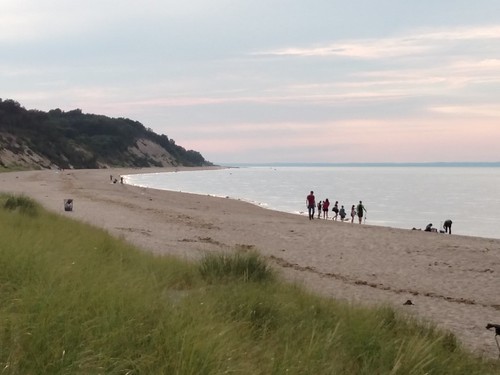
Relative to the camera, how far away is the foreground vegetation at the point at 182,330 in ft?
11.4

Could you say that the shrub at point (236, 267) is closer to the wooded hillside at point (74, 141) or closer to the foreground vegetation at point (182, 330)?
the foreground vegetation at point (182, 330)

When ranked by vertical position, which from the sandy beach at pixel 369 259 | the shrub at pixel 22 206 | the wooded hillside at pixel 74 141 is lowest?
the sandy beach at pixel 369 259

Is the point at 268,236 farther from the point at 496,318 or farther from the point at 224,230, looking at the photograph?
the point at 496,318

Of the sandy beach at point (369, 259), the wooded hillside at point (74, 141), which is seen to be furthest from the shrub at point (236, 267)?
the wooded hillside at point (74, 141)

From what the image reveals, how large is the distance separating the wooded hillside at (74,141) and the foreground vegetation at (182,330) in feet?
248

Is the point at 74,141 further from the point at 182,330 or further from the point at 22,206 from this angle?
the point at 182,330

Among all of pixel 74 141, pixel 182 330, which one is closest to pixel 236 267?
pixel 182 330

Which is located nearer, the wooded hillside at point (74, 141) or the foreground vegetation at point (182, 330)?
the foreground vegetation at point (182, 330)

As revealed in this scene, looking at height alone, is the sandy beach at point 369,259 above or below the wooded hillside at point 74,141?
below

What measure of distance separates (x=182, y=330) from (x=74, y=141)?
128019 mm

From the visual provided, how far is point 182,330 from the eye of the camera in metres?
3.85

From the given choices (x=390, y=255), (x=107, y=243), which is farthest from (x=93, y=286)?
(x=390, y=255)

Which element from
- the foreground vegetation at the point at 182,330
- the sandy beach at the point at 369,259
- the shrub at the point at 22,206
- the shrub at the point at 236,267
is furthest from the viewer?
the shrub at the point at 22,206

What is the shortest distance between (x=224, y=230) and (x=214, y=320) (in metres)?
16.7
